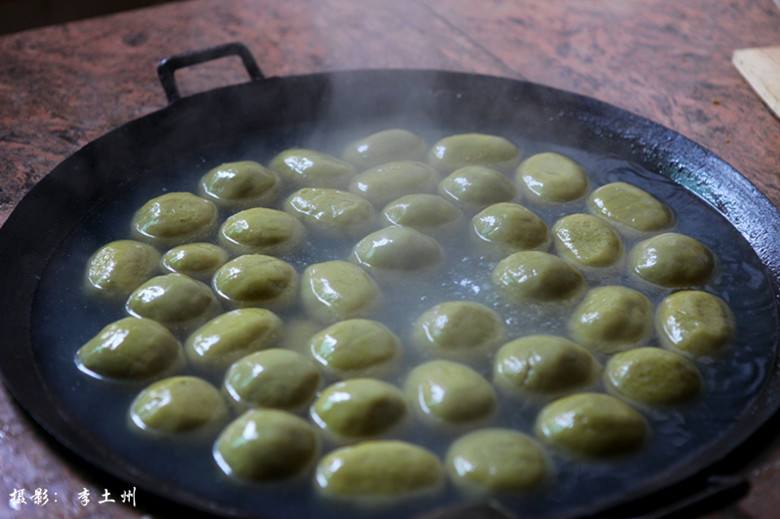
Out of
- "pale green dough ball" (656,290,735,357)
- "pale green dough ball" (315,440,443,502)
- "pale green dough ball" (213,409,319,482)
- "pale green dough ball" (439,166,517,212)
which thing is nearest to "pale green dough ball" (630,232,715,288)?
"pale green dough ball" (656,290,735,357)

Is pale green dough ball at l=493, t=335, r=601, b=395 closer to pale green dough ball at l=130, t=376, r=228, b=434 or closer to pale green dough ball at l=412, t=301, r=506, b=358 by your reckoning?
pale green dough ball at l=412, t=301, r=506, b=358

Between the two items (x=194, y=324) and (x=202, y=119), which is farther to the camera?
(x=202, y=119)

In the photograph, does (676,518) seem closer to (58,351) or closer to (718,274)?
(718,274)

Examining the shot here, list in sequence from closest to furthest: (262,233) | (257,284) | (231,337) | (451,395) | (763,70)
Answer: (451,395), (231,337), (257,284), (262,233), (763,70)

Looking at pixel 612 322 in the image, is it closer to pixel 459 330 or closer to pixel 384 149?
pixel 459 330

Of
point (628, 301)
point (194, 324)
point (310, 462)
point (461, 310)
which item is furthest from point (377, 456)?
point (628, 301)

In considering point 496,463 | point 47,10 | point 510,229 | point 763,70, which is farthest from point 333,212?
point 47,10
